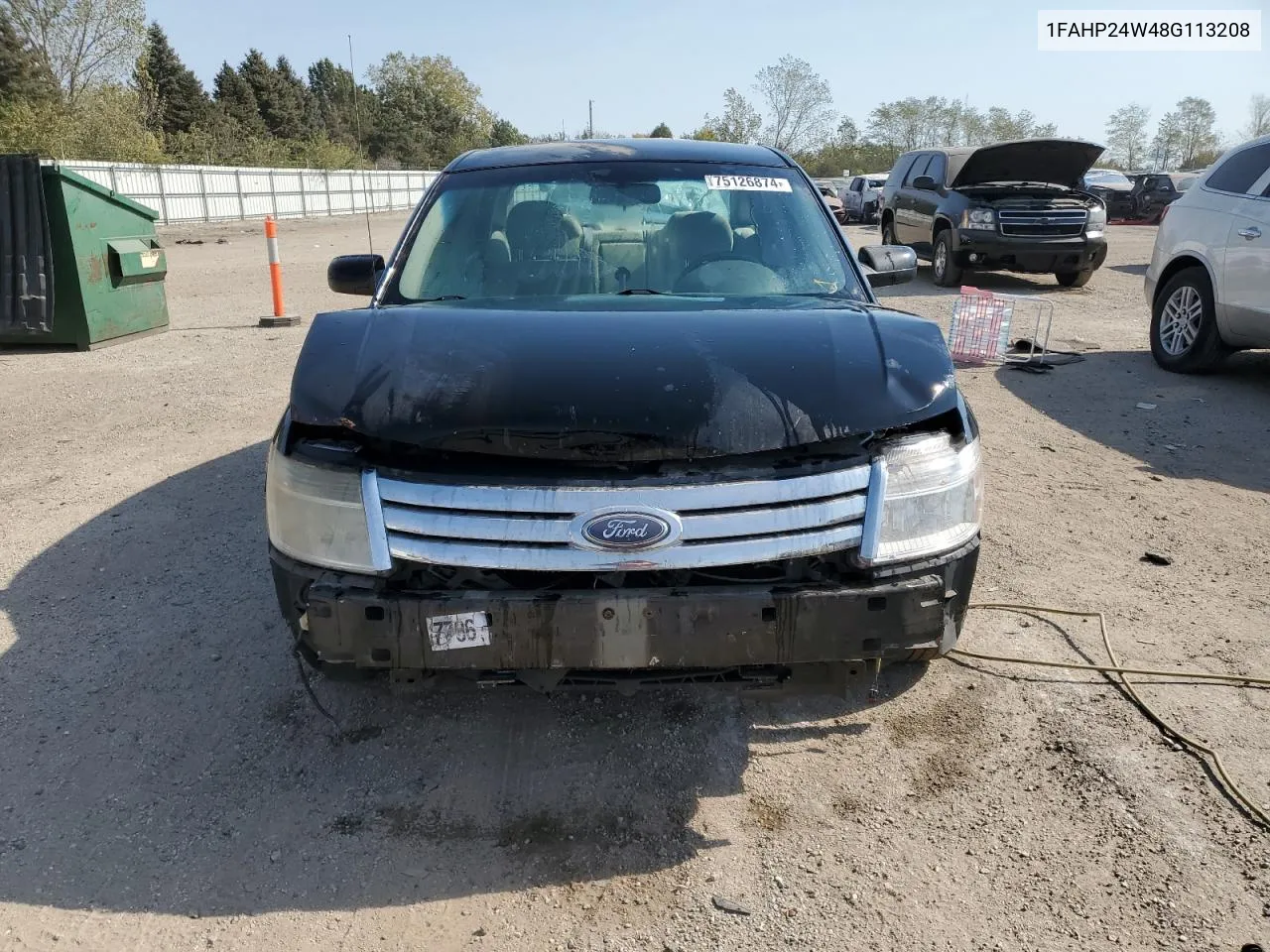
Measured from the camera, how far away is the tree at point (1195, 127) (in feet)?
273

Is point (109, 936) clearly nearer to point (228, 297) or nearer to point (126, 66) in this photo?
point (228, 297)

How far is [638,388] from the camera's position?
7.93 feet

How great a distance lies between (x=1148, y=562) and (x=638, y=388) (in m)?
3.09

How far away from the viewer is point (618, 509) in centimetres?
229

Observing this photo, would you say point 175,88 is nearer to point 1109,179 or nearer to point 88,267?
point 1109,179

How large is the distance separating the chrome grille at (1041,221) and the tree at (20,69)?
42.4 m

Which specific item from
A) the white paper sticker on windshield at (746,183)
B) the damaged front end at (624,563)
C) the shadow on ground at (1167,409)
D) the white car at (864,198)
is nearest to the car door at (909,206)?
the shadow on ground at (1167,409)

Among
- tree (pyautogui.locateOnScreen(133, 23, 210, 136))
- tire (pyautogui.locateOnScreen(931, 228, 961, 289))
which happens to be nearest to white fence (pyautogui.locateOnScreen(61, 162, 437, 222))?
tire (pyautogui.locateOnScreen(931, 228, 961, 289))

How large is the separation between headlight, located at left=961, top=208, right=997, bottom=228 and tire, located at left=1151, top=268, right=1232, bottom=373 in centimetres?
448

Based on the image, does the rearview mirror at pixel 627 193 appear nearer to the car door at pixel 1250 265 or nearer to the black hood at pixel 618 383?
the black hood at pixel 618 383

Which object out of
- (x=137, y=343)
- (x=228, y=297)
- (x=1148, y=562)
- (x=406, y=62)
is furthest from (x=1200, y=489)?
(x=406, y=62)

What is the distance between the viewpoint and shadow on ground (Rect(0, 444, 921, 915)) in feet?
7.92

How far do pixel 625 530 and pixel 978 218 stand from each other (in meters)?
11.8

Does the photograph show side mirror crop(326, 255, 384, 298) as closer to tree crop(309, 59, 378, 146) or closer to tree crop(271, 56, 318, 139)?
tree crop(309, 59, 378, 146)
